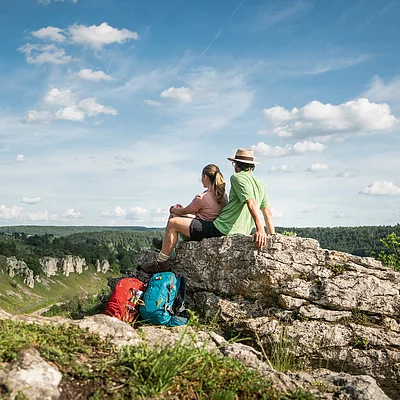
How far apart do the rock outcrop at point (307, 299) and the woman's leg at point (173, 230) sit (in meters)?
0.63

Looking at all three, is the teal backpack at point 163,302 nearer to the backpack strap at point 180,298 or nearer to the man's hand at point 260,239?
the backpack strap at point 180,298

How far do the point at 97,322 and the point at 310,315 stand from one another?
5.09 metres

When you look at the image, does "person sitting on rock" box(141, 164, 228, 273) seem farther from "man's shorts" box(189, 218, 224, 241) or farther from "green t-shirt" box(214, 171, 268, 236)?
"green t-shirt" box(214, 171, 268, 236)

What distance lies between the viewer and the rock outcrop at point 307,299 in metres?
9.30

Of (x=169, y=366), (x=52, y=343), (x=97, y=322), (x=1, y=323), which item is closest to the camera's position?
(x=169, y=366)

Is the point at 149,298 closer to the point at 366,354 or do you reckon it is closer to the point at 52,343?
the point at 52,343

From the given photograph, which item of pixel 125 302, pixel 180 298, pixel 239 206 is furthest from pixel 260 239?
pixel 125 302

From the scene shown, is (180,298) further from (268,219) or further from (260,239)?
(268,219)

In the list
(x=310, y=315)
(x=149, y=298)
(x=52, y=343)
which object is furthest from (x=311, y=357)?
(x=52, y=343)

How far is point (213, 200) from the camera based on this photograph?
11.2 meters

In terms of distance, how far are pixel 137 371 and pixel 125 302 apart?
175 inches

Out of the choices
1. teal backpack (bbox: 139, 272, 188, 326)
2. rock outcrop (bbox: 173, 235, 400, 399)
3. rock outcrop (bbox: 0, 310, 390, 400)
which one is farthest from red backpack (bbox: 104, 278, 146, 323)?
rock outcrop (bbox: 0, 310, 390, 400)

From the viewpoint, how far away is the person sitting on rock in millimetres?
10852

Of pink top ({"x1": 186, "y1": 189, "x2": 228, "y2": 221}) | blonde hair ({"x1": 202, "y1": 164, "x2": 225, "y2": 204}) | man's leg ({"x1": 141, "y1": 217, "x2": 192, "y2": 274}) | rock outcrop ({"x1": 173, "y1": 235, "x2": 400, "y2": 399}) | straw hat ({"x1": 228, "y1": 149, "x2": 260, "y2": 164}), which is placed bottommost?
rock outcrop ({"x1": 173, "y1": 235, "x2": 400, "y2": 399})
